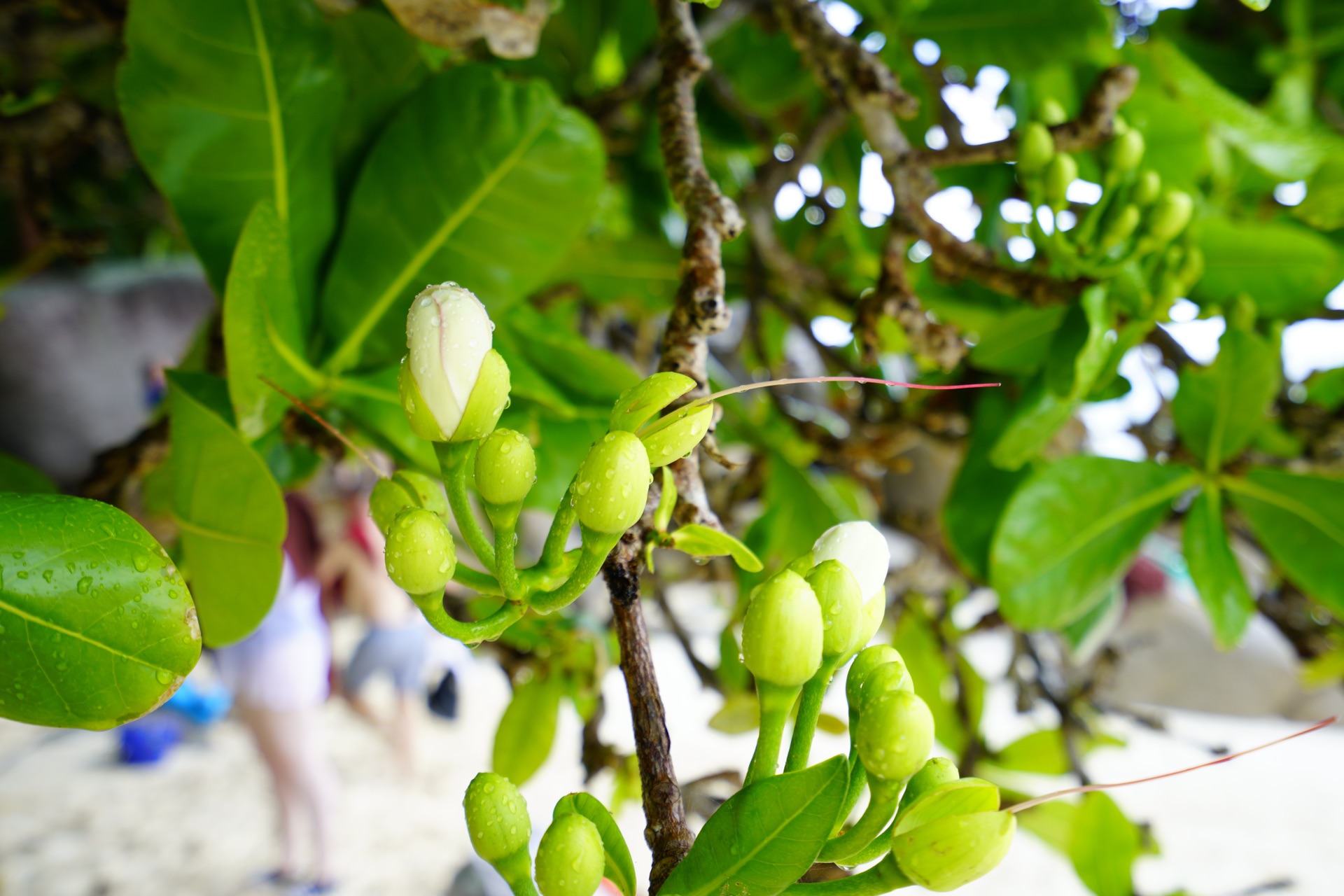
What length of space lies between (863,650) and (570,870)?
0.10 metres

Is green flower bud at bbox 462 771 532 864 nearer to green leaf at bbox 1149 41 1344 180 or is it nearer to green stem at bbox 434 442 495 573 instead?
green stem at bbox 434 442 495 573

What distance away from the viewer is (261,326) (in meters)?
0.35

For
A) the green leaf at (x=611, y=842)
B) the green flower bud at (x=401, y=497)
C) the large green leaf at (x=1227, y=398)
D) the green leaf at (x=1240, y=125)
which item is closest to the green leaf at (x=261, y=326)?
the green flower bud at (x=401, y=497)

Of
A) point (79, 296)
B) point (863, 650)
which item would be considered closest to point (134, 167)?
point (79, 296)

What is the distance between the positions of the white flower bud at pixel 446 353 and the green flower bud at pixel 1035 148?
1.19ft

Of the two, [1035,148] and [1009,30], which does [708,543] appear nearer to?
[1035,148]

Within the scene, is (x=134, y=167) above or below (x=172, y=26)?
below

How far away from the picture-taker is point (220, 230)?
0.43 m

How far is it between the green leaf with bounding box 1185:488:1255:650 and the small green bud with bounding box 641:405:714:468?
0.48 m

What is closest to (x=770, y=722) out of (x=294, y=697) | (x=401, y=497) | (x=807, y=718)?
(x=807, y=718)

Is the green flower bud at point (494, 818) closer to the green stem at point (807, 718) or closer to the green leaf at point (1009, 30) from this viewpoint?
the green stem at point (807, 718)

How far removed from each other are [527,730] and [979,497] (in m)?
0.39

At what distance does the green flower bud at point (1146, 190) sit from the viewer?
462 mm

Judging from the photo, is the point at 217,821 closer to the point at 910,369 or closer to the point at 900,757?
the point at 910,369
